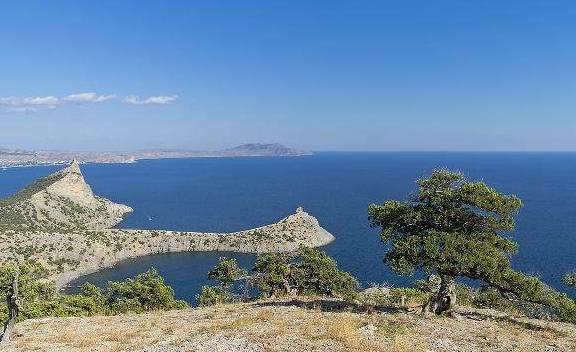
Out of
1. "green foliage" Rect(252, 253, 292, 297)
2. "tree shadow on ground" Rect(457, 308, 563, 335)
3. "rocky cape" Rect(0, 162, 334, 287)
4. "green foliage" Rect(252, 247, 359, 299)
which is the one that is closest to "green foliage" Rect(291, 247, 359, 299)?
"green foliage" Rect(252, 247, 359, 299)

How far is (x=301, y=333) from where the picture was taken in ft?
76.8

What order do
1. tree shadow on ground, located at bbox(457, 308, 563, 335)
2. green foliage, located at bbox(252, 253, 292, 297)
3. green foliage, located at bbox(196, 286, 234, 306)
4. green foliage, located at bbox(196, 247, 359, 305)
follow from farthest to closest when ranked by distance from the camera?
green foliage, located at bbox(196, 286, 234, 306) → green foliage, located at bbox(196, 247, 359, 305) → green foliage, located at bbox(252, 253, 292, 297) → tree shadow on ground, located at bbox(457, 308, 563, 335)

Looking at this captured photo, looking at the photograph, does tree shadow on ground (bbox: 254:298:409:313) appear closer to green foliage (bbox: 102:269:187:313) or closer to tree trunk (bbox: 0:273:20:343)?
tree trunk (bbox: 0:273:20:343)

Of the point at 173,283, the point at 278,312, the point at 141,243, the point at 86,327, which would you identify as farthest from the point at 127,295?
the point at 141,243

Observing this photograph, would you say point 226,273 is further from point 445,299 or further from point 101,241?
point 101,241

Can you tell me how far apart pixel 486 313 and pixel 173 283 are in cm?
11073

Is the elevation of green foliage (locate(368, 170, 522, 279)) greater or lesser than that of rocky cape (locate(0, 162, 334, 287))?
greater

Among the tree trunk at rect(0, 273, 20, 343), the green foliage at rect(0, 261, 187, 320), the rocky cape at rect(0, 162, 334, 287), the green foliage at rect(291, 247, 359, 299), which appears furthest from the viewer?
the rocky cape at rect(0, 162, 334, 287)

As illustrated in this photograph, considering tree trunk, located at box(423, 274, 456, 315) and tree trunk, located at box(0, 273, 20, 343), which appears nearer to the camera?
tree trunk, located at box(0, 273, 20, 343)

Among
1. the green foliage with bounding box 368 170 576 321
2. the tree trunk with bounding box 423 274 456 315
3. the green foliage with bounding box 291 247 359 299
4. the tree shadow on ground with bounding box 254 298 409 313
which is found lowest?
the green foliage with bounding box 291 247 359 299

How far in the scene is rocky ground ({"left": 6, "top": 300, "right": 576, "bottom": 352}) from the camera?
21875mm

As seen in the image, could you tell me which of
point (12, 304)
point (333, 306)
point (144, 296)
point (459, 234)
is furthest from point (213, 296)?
point (459, 234)

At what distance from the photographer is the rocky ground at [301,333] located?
21.9 metres

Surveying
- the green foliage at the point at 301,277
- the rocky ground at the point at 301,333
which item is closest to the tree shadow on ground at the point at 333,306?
the rocky ground at the point at 301,333
